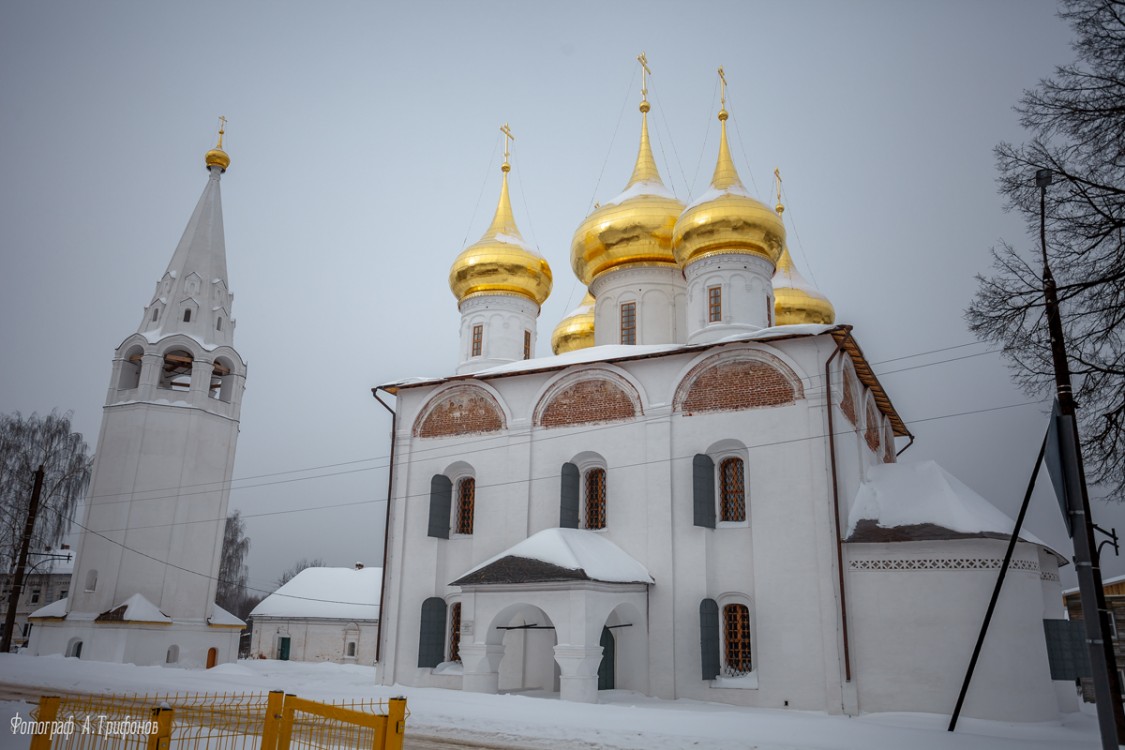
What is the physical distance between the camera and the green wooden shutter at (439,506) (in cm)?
1706

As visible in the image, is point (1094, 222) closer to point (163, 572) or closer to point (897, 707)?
point (897, 707)

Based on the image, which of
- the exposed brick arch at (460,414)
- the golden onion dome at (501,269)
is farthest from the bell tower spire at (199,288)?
the exposed brick arch at (460,414)

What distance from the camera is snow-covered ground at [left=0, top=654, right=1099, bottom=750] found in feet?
30.5

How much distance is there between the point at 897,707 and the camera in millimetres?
12609

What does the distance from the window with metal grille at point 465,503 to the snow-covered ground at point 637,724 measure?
142 inches

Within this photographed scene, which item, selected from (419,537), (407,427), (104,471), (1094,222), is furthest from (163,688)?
(1094,222)

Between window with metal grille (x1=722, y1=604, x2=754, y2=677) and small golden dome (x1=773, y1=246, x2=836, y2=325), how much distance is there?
9156 millimetres

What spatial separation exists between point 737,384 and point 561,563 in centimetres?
469

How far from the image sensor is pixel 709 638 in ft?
46.3

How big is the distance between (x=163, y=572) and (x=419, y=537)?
7.44 metres

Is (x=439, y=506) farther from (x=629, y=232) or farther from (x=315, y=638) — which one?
(x=315, y=638)

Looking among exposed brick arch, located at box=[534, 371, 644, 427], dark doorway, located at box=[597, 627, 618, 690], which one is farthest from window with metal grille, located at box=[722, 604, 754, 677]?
exposed brick arch, located at box=[534, 371, 644, 427]

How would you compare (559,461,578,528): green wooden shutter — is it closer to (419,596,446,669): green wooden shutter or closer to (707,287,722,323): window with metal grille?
(419,596,446,669): green wooden shutter

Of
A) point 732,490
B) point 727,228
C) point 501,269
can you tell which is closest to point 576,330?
point 501,269
